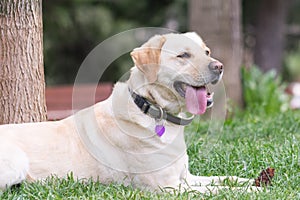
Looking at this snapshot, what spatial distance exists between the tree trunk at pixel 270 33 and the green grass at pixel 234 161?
8443 mm

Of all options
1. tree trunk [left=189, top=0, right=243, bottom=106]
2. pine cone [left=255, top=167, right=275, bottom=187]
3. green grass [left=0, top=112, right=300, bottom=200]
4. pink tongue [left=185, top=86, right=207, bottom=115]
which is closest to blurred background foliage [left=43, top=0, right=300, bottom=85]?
tree trunk [left=189, top=0, right=243, bottom=106]

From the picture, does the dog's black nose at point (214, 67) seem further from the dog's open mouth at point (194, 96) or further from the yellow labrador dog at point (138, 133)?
the dog's open mouth at point (194, 96)

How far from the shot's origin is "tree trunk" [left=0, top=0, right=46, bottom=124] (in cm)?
516

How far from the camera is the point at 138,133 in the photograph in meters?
4.11

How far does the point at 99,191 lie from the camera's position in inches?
157

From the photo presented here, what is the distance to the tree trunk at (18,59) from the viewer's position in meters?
5.16

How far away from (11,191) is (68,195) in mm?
443

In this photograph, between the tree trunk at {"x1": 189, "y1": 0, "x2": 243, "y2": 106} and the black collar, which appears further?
the tree trunk at {"x1": 189, "y1": 0, "x2": 243, "y2": 106}

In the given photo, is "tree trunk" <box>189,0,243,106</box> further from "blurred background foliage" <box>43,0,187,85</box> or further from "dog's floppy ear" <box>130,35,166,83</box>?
"blurred background foliage" <box>43,0,187,85</box>

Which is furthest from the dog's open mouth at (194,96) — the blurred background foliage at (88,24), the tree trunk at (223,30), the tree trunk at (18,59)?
the blurred background foliage at (88,24)

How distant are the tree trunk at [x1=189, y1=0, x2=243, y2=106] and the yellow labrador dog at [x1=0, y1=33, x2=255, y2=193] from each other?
4799 millimetres

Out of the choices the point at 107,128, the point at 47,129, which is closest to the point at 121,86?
the point at 107,128

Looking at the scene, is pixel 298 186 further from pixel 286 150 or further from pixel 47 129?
pixel 47 129

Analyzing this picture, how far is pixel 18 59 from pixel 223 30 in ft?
15.0
